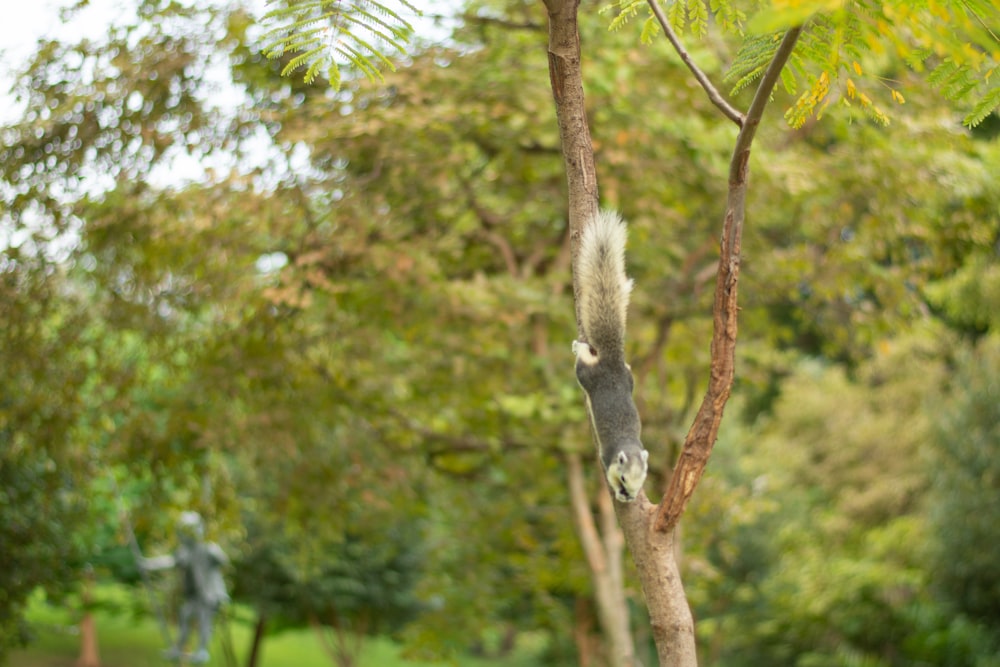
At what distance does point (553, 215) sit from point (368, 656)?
1357 centimetres

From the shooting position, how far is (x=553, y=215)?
684cm

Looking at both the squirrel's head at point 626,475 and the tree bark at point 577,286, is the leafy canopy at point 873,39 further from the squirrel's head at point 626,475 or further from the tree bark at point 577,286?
the squirrel's head at point 626,475

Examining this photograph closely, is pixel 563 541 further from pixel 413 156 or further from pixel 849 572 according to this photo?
pixel 849 572

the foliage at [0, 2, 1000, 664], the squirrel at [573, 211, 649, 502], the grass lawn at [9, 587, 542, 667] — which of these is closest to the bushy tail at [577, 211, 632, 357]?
the squirrel at [573, 211, 649, 502]

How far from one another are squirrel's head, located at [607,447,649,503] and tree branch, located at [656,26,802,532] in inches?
3.0

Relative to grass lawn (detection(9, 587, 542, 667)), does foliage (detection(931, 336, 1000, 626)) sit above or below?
above

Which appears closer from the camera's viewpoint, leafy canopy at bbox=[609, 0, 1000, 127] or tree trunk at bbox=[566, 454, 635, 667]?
leafy canopy at bbox=[609, 0, 1000, 127]

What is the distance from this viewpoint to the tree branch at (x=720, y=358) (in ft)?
6.73

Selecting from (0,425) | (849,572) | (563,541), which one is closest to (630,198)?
(563,541)

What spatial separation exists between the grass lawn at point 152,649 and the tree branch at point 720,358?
11.5 m

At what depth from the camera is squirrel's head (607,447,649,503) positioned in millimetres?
2123

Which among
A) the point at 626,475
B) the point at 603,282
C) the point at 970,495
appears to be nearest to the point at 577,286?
the point at 603,282

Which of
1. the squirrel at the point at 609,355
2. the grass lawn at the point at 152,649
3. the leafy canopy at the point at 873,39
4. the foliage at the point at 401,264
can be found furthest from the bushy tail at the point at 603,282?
the grass lawn at the point at 152,649

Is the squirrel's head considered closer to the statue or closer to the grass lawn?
the statue
